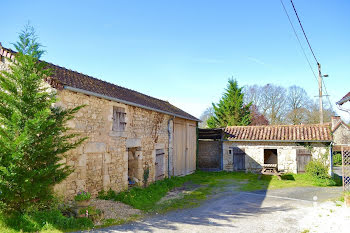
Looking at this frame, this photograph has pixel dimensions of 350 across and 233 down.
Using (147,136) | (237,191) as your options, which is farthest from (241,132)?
(147,136)

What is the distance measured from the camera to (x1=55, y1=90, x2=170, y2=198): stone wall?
7.04 m

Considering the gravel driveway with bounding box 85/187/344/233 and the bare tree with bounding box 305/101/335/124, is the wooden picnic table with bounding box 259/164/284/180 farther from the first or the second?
the bare tree with bounding box 305/101/335/124

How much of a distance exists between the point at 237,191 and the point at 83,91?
741cm

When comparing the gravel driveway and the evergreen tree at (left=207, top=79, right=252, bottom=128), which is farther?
the evergreen tree at (left=207, top=79, right=252, bottom=128)

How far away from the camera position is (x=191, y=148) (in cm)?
1574

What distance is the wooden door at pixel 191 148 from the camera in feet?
50.0

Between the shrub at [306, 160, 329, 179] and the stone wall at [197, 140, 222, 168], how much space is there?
5359mm

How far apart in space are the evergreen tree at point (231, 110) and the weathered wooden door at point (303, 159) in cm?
1065

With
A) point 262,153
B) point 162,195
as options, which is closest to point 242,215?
point 162,195

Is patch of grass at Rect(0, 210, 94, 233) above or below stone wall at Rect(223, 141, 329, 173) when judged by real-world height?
below

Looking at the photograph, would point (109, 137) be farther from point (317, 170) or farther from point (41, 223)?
point (317, 170)

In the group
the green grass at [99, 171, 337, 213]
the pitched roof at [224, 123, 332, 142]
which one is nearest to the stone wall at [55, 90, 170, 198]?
the green grass at [99, 171, 337, 213]

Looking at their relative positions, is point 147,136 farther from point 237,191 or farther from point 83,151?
point 237,191

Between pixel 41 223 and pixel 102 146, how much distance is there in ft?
10.1
